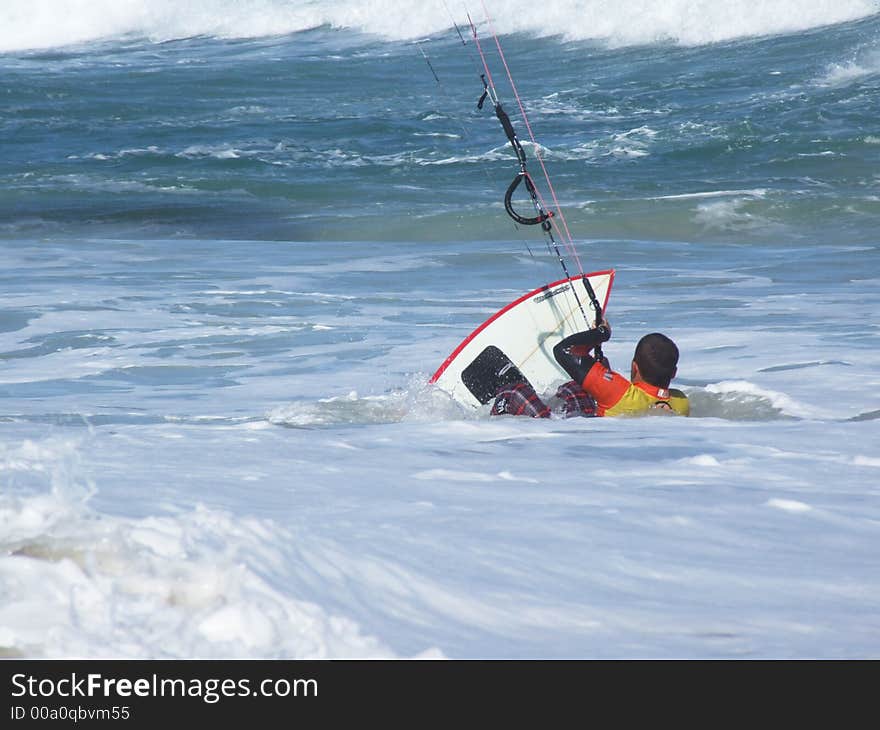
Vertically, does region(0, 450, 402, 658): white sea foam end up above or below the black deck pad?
above

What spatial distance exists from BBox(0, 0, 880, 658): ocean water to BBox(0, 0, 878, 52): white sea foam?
2429 millimetres

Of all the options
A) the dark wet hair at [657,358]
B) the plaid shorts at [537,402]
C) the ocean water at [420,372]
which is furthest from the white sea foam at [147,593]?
the plaid shorts at [537,402]

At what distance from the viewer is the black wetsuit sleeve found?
5625 mm

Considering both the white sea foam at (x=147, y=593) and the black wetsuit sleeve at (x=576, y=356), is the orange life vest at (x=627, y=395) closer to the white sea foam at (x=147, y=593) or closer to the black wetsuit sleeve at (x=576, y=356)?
the black wetsuit sleeve at (x=576, y=356)

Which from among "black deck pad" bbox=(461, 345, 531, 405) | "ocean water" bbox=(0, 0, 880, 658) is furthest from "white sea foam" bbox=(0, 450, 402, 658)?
"black deck pad" bbox=(461, 345, 531, 405)

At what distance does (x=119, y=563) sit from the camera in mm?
3062

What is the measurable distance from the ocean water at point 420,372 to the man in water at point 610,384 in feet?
0.52

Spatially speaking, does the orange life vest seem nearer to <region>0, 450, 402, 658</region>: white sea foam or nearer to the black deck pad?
the black deck pad

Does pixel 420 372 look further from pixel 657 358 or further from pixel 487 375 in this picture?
pixel 657 358

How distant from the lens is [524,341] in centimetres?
646

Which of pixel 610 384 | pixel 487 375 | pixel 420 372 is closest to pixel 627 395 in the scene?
pixel 610 384

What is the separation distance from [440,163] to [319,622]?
46.0ft

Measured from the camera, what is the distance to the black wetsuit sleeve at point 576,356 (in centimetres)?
562
